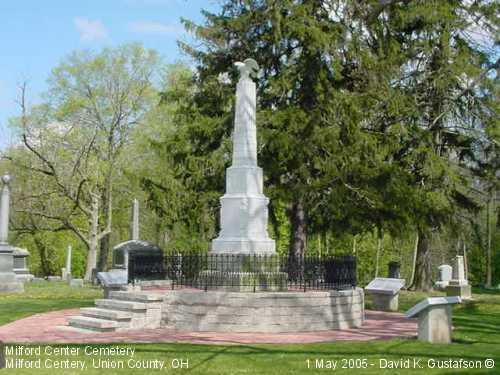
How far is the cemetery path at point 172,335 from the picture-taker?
10969mm

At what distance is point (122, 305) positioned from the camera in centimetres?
1309

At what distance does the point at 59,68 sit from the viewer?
37406mm

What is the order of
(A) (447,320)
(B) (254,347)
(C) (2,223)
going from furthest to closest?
(C) (2,223), (A) (447,320), (B) (254,347)

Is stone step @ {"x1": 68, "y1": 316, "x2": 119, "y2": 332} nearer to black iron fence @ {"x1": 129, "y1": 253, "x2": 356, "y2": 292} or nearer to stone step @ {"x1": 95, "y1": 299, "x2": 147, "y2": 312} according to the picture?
stone step @ {"x1": 95, "y1": 299, "x2": 147, "y2": 312}

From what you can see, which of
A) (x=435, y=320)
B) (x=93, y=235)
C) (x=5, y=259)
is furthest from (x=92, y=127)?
(x=435, y=320)

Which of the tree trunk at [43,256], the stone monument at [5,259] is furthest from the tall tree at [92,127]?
the tree trunk at [43,256]

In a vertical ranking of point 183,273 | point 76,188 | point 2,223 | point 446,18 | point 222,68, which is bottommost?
point 183,273

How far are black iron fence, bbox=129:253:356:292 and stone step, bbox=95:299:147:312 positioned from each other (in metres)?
1.41

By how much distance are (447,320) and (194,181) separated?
1267cm

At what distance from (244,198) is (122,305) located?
3898mm

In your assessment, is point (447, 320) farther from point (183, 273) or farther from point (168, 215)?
point (168, 215)

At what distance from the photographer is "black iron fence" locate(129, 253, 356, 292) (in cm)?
1354

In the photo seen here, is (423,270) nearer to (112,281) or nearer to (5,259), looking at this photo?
(112,281)

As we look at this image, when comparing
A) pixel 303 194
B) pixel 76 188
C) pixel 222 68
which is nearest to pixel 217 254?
pixel 303 194
